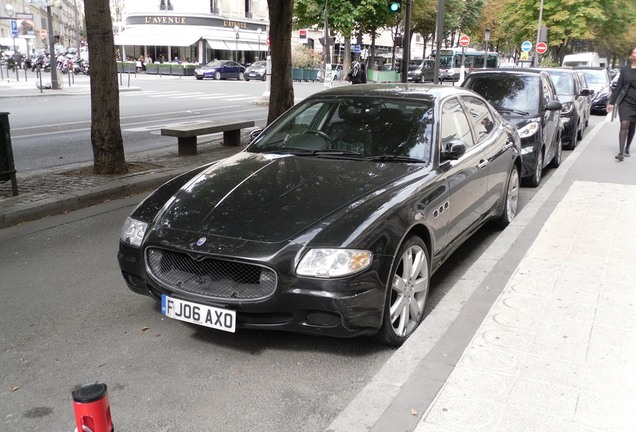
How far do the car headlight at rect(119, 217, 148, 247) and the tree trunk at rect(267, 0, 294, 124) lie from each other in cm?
853

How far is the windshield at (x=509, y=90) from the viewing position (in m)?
9.43

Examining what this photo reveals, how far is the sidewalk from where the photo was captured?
2951 millimetres

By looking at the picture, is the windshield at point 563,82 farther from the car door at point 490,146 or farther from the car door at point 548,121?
the car door at point 490,146

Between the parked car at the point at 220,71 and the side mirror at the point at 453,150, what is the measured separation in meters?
45.8

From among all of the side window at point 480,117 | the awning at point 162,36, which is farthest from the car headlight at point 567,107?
the awning at point 162,36

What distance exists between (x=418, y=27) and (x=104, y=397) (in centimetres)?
6366

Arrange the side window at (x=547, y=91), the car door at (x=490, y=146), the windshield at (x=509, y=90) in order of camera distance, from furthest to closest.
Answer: the side window at (x=547, y=91), the windshield at (x=509, y=90), the car door at (x=490, y=146)

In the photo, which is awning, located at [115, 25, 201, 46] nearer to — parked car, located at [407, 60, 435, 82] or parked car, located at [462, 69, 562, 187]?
parked car, located at [407, 60, 435, 82]

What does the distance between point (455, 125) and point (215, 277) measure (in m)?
2.69

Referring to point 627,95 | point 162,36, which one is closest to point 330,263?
point 627,95

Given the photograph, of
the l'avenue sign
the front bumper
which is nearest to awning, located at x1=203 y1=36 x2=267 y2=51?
the l'avenue sign

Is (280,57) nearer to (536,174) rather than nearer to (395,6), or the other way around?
(395,6)

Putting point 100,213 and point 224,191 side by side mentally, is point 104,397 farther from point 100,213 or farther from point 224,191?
point 100,213

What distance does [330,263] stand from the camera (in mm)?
3375
